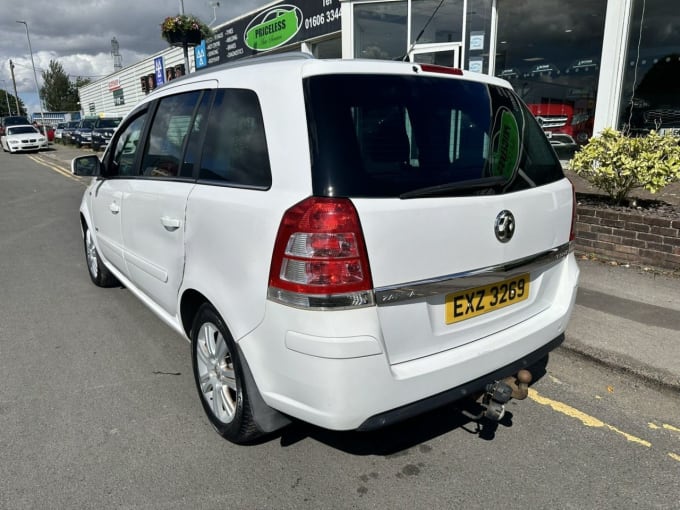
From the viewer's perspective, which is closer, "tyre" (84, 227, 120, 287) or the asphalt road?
the asphalt road

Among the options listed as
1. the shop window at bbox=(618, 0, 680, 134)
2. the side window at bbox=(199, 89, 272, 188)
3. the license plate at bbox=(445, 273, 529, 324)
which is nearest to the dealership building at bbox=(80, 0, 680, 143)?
the shop window at bbox=(618, 0, 680, 134)

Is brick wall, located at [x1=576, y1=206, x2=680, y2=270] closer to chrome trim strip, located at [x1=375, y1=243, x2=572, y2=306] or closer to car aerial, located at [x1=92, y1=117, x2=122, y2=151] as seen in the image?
chrome trim strip, located at [x1=375, y1=243, x2=572, y2=306]

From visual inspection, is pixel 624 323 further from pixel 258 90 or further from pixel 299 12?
pixel 299 12

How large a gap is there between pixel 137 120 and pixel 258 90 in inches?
73.2

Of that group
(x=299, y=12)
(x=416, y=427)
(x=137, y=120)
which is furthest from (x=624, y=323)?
(x=299, y=12)

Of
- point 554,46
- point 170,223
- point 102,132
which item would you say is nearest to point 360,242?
point 170,223

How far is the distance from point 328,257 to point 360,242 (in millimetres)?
132

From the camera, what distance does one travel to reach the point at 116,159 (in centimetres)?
404

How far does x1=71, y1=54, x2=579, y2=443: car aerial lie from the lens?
76.2 inches

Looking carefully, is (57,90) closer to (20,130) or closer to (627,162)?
(20,130)

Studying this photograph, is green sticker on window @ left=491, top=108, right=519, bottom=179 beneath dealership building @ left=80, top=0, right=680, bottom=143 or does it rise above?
beneath

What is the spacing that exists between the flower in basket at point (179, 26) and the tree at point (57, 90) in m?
81.4

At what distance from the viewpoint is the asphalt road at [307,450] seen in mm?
2279

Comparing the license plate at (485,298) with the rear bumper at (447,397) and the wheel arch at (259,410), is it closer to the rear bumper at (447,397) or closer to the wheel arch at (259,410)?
the rear bumper at (447,397)
